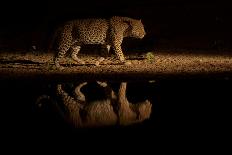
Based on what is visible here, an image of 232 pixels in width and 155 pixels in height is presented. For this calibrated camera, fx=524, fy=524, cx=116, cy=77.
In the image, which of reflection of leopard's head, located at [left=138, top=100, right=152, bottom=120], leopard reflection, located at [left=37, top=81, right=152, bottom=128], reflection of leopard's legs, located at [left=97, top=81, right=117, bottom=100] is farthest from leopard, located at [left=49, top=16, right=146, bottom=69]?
reflection of leopard's head, located at [left=138, top=100, right=152, bottom=120]

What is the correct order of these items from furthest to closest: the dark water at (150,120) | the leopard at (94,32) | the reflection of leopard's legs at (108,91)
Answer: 1. the leopard at (94,32)
2. the reflection of leopard's legs at (108,91)
3. the dark water at (150,120)

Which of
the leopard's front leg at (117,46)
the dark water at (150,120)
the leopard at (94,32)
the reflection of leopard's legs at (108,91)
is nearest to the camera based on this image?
the dark water at (150,120)

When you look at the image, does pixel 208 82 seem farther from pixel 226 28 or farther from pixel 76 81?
pixel 226 28

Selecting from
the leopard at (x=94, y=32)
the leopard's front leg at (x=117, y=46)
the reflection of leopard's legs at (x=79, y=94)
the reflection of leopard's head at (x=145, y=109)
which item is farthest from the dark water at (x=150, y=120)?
the leopard's front leg at (x=117, y=46)

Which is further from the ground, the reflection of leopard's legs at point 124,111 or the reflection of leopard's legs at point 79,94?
the reflection of leopard's legs at point 124,111

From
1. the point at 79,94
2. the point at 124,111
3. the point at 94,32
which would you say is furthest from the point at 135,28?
the point at 124,111

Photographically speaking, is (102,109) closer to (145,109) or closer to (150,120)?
(145,109)

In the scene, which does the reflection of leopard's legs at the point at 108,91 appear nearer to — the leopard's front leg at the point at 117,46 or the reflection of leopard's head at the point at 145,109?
the reflection of leopard's head at the point at 145,109

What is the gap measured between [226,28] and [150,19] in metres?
2.77

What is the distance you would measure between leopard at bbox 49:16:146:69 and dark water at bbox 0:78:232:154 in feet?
7.10

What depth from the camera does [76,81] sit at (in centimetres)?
1007

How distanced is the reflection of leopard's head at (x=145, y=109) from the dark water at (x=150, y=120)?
0.26 ft

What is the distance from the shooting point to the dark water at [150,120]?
5.99 m

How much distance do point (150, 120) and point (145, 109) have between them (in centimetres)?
65
